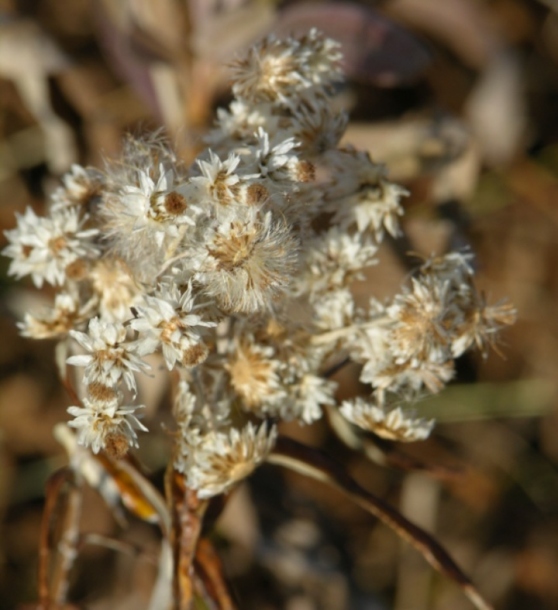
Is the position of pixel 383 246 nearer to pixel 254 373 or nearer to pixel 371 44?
pixel 371 44

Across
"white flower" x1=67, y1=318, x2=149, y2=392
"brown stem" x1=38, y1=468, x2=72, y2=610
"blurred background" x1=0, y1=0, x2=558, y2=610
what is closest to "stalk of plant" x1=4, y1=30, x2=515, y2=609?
"white flower" x1=67, y1=318, x2=149, y2=392

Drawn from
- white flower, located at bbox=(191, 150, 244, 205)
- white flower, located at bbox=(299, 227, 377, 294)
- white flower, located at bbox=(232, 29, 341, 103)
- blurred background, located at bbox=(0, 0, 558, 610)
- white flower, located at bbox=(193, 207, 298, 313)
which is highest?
white flower, located at bbox=(232, 29, 341, 103)

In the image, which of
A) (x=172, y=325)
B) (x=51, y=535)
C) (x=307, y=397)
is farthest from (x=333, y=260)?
(x=51, y=535)

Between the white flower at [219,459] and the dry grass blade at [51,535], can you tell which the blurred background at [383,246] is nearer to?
the dry grass blade at [51,535]

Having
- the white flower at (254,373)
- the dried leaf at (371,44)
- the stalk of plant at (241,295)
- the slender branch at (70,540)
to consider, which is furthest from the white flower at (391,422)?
the dried leaf at (371,44)

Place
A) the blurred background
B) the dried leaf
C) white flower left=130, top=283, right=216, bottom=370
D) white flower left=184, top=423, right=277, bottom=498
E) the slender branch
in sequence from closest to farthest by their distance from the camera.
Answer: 1. white flower left=130, top=283, right=216, bottom=370
2. white flower left=184, top=423, right=277, bottom=498
3. the slender branch
4. the dried leaf
5. the blurred background

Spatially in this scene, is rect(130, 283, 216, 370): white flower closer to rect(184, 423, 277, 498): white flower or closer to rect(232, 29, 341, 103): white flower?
rect(184, 423, 277, 498): white flower

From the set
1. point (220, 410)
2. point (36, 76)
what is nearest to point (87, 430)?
point (220, 410)

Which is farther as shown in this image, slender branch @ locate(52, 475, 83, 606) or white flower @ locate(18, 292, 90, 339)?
slender branch @ locate(52, 475, 83, 606)
